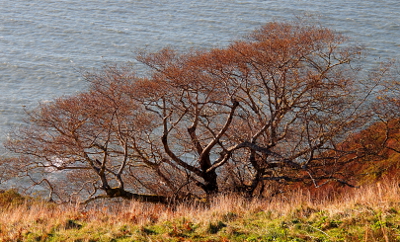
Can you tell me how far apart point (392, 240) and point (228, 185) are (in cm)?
1292

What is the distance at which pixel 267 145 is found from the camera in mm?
18641

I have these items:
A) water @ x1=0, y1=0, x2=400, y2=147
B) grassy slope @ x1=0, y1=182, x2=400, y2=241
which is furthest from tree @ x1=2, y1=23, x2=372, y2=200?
water @ x1=0, y1=0, x2=400, y2=147

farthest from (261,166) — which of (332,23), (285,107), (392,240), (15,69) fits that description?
(332,23)

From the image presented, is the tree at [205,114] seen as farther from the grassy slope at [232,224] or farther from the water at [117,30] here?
the water at [117,30]

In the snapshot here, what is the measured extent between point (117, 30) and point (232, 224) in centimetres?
3795

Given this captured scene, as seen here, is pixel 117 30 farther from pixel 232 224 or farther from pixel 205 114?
pixel 232 224

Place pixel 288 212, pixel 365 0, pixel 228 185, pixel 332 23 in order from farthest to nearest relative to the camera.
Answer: pixel 365 0 → pixel 332 23 → pixel 228 185 → pixel 288 212

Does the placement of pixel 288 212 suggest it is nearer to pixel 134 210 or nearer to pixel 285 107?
pixel 134 210

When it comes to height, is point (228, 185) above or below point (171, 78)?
below

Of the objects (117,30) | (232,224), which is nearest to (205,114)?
(232,224)

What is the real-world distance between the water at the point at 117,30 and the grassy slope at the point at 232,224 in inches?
796

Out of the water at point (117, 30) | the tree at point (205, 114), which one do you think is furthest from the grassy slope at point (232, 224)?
the water at point (117, 30)

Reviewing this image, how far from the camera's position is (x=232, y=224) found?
9.66m

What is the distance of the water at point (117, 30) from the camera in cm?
3606
